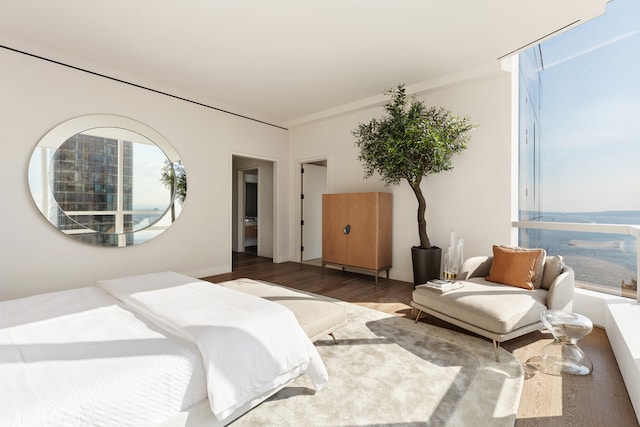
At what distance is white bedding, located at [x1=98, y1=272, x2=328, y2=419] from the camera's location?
1411mm

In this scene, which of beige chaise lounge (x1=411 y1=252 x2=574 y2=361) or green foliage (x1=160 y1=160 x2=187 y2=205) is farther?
green foliage (x1=160 y1=160 x2=187 y2=205)

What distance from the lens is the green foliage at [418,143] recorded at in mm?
3746

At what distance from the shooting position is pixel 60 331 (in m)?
1.55

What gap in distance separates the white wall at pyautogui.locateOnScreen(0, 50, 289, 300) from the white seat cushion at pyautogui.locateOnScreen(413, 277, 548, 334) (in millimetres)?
3538

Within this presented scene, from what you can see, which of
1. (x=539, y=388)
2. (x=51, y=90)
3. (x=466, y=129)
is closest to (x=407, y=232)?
(x=466, y=129)

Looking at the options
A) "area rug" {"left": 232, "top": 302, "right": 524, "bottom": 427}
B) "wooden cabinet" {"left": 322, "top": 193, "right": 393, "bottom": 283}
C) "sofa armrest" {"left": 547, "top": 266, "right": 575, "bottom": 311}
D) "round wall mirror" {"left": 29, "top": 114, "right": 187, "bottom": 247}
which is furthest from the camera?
"wooden cabinet" {"left": 322, "top": 193, "right": 393, "bottom": 283}

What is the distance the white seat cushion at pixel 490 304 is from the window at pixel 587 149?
86cm

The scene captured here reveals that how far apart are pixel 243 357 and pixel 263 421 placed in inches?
17.0

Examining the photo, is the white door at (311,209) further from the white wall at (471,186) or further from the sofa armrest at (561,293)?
the sofa armrest at (561,293)

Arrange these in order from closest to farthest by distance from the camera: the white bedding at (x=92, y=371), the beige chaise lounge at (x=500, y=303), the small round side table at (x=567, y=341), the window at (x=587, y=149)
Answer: the white bedding at (x=92, y=371), the small round side table at (x=567, y=341), the beige chaise lounge at (x=500, y=303), the window at (x=587, y=149)

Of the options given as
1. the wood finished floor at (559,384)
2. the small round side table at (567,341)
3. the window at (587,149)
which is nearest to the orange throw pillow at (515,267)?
the wood finished floor at (559,384)

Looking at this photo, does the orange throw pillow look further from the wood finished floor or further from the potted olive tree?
the potted olive tree

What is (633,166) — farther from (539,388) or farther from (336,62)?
(336,62)

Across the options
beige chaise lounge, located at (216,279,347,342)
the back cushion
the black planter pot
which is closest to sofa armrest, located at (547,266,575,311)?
the back cushion
